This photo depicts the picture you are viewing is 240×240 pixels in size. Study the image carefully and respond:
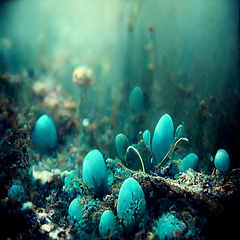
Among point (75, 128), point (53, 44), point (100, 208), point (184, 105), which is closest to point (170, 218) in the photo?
point (100, 208)

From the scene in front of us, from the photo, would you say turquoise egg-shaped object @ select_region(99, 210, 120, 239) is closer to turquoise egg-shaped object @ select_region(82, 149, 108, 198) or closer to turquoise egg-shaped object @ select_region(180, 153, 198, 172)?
turquoise egg-shaped object @ select_region(82, 149, 108, 198)

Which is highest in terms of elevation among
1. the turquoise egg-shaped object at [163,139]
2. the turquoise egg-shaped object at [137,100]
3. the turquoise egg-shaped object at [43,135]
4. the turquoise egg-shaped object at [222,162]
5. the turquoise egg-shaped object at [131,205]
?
the turquoise egg-shaped object at [137,100]

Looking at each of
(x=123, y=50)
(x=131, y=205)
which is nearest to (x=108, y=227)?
(x=131, y=205)

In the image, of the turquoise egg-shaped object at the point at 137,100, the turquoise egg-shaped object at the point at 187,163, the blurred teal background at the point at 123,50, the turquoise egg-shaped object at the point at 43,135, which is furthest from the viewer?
the blurred teal background at the point at 123,50

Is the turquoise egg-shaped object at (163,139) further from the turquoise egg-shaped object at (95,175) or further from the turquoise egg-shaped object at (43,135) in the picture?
the turquoise egg-shaped object at (43,135)

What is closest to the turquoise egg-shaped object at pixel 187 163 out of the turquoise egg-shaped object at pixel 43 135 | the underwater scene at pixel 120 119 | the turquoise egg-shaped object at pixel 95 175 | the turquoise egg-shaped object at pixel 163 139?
the underwater scene at pixel 120 119

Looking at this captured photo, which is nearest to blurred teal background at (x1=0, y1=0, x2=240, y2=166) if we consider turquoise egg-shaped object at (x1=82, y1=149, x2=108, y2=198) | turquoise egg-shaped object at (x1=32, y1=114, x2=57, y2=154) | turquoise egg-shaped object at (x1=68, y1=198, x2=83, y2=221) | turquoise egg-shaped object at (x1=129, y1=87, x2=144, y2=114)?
turquoise egg-shaped object at (x1=129, y1=87, x2=144, y2=114)

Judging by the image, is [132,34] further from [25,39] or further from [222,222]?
[222,222]
